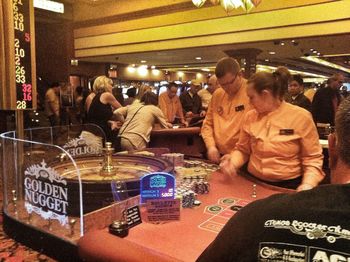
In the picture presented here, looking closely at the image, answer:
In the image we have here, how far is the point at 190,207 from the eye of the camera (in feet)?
5.56

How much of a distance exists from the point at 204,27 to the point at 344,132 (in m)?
8.25

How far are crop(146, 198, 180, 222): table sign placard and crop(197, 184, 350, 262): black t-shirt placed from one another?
0.82 m

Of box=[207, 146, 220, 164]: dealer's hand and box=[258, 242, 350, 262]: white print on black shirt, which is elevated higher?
box=[258, 242, 350, 262]: white print on black shirt

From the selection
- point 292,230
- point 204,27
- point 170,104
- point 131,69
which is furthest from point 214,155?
point 131,69

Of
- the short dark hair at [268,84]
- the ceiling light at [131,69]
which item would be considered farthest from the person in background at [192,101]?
the ceiling light at [131,69]

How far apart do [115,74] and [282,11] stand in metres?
8.57

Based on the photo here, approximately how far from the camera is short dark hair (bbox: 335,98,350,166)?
747mm

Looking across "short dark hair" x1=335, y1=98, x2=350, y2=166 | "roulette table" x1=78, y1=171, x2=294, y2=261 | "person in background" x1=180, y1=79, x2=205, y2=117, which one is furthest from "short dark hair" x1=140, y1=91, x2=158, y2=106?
"person in background" x1=180, y1=79, x2=205, y2=117

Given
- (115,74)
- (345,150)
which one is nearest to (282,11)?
(345,150)

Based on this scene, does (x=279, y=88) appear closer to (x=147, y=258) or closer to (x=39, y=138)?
(x=147, y=258)

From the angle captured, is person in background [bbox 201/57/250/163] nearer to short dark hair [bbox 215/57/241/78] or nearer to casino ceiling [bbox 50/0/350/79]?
short dark hair [bbox 215/57/241/78]

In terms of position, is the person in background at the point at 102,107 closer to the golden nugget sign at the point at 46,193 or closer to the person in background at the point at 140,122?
the person in background at the point at 140,122

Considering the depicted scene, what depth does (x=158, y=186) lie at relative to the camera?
5.25ft

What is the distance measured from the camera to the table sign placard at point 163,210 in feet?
4.99
